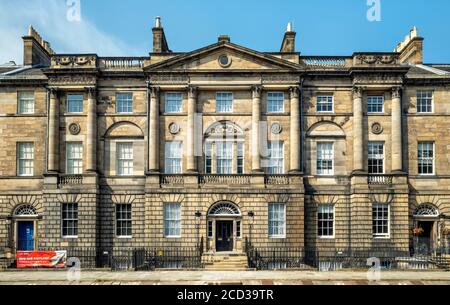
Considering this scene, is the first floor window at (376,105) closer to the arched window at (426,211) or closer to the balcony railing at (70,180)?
the arched window at (426,211)

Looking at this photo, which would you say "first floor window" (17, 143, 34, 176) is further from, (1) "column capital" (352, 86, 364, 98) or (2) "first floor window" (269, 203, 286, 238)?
(1) "column capital" (352, 86, 364, 98)

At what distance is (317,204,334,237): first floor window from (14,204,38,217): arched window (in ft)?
60.4

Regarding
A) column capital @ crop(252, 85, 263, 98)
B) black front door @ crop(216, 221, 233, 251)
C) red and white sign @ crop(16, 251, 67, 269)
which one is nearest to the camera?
red and white sign @ crop(16, 251, 67, 269)

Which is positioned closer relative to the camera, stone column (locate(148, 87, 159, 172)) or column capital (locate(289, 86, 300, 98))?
stone column (locate(148, 87, 159, 172))

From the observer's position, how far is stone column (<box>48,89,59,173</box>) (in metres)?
29.6

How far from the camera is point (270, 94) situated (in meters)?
30.5

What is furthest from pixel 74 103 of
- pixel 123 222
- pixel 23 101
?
pixel 123 222

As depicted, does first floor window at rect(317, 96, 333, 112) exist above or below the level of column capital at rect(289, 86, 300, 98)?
below

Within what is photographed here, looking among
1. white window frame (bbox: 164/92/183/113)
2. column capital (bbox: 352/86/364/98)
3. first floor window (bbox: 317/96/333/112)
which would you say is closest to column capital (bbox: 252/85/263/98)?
first floor window (bbox: 317/96/333/112)

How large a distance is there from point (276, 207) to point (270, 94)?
741 centimetres

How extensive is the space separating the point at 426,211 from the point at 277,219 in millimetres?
9833

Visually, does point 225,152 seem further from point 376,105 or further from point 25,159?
point 25,159
